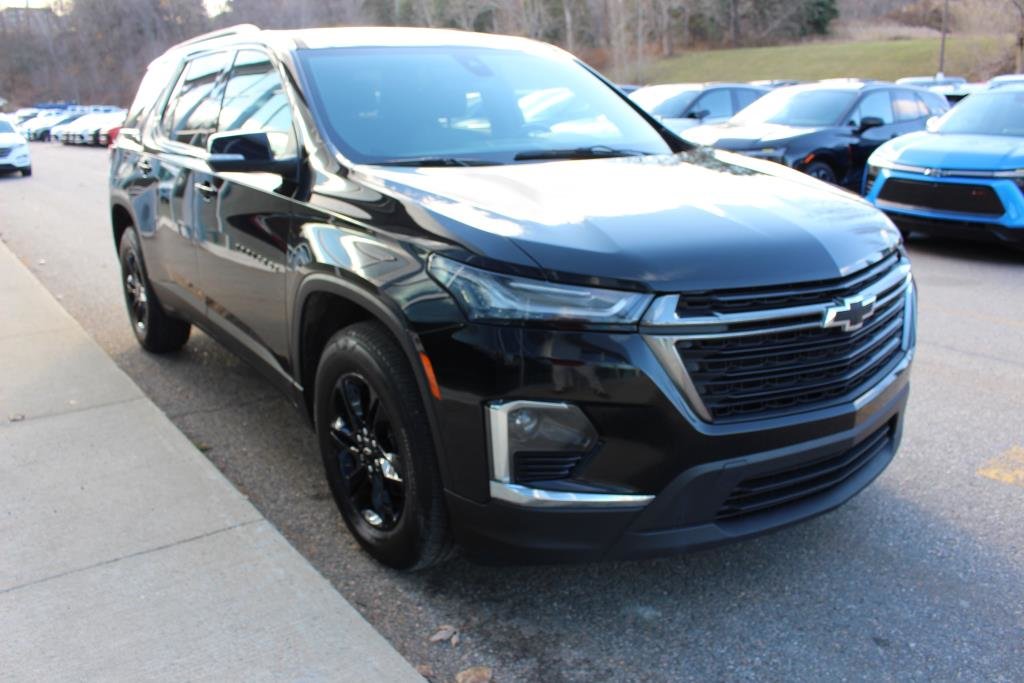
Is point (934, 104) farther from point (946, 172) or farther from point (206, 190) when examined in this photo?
point (206, 190)

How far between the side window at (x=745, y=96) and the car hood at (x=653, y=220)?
13.3 metres

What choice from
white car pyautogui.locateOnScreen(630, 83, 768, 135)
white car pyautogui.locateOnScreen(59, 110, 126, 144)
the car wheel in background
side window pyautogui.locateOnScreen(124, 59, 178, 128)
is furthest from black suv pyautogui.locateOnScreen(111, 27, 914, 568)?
white car pyautogui.locateOnScreen(59, 110, 126, 144)

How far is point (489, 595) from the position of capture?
3098 mm

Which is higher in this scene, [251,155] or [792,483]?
[251,155]

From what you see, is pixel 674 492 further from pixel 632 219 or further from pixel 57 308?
pixel 57 308

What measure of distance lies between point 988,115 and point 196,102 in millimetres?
8246

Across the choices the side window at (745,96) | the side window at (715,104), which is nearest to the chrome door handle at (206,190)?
the side window at (715,104)

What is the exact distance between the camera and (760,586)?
3.09 m

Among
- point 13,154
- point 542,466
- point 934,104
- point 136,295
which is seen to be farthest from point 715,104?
point 13,154

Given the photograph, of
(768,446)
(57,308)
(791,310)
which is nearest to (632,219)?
(791,310)

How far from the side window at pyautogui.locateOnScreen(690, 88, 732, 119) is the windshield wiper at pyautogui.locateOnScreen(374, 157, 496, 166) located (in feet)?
41.4

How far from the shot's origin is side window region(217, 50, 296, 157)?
3713 mm

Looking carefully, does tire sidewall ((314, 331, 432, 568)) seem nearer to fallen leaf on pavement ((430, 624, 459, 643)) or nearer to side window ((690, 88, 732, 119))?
fallen leaf on pavement ((430, 624, 459, 643))

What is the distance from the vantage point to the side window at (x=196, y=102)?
179 inches
